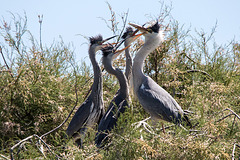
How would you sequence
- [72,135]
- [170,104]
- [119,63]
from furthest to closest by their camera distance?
[119,63] < [72,135] < [170,104]

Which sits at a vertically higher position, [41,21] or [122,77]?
[41,21]

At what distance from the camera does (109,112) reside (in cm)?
479

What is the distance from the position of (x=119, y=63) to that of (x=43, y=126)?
1.65 meters

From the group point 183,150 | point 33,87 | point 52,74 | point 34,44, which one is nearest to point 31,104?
point 33,87

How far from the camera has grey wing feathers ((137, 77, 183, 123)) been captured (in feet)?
Answer: 14.8

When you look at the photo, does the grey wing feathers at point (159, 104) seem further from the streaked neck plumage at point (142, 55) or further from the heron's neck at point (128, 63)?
the heron's neck at point (128, 63)

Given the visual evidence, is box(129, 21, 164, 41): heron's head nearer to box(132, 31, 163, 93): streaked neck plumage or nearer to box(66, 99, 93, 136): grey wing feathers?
box(132, 31, 163, 93): streaked neck plumage

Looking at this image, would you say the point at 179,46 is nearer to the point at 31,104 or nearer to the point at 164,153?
the point at 31,104

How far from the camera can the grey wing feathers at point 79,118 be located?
16.5ft

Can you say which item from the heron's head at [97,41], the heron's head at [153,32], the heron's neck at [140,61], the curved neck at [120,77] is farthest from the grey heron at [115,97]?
the heron's head at [153,32]

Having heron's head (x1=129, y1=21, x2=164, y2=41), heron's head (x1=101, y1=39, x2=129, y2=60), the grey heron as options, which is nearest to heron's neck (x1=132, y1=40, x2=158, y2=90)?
heron's head (x1=129, y1=21, x2=164, y2=41)

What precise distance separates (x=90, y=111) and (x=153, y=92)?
103cm

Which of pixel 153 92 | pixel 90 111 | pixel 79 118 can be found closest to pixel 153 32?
pixel 153 92

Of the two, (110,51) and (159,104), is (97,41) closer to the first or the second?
(110,51)
